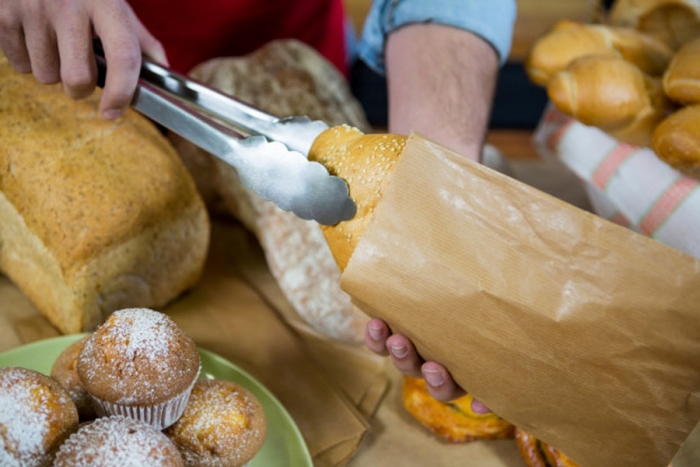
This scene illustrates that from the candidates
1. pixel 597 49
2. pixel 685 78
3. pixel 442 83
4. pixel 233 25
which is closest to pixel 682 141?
pixel 685 78

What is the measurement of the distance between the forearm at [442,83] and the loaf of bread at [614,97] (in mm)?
181

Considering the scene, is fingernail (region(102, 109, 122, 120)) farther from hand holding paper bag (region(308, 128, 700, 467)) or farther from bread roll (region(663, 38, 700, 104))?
bread roll (region(663, 38, 700, 104))

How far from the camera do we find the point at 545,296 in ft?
1.95

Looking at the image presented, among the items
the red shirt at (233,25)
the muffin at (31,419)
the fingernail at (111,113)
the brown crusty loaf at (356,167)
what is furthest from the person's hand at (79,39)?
the red shirt at (233,25)

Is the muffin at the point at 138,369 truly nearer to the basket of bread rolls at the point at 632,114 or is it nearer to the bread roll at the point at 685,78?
the basket of bread rolls at the point at 632,114

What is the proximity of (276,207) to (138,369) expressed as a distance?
63 centimetres

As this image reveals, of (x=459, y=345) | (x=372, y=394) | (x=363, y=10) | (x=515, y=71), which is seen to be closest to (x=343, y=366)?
(x=372, y=394)

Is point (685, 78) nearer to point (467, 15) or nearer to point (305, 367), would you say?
point (467, 15)

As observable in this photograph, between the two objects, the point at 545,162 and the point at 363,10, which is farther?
the point at 363,10

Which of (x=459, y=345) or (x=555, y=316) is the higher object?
(x=555, y=316)

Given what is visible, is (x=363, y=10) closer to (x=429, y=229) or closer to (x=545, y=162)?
(x=545, y=162)

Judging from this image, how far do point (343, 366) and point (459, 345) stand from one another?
42 cm

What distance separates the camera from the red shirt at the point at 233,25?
1.41m

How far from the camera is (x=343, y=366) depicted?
3.45 feet
